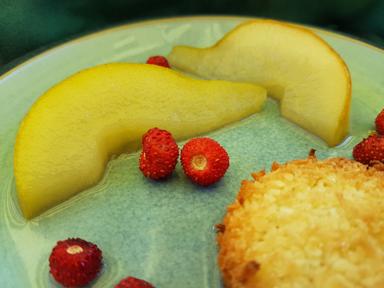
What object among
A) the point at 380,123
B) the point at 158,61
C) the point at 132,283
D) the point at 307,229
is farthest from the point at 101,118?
the point at 380,123

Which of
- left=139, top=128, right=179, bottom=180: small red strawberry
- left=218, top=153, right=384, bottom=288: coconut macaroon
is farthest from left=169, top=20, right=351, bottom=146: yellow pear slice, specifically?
left=139, top=128, right=179, bottom=180: small red strawberry

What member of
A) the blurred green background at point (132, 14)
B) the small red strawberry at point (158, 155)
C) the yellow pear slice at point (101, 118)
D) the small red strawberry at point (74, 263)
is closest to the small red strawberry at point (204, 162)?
the small red strawberry at point (158, 155)

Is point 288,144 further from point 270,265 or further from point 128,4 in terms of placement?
point 128,4

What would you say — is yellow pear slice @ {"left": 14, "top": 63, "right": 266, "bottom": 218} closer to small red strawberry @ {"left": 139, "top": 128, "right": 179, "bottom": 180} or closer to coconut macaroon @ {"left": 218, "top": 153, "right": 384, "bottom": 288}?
small red strawberry @ {"left": 139, "top": 128, "right": 179, "bottom": 180}

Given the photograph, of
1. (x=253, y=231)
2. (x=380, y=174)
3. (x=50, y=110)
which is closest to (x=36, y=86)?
(x=50, y=110)

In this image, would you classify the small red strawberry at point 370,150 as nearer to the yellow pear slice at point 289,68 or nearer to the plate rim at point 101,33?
the yellow pear slice at point 289,68

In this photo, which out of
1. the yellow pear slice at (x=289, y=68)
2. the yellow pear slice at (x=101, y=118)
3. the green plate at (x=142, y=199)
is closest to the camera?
the green plate at (x=142, y=199)
